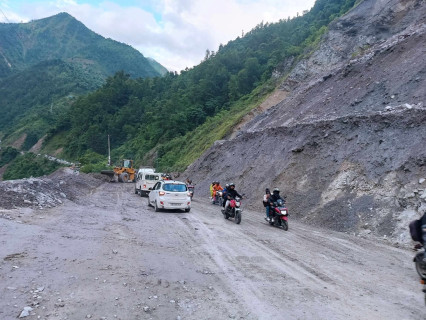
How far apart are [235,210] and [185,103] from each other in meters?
57.4

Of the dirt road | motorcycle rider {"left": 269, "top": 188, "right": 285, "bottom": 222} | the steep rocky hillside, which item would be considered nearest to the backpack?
the dirt road

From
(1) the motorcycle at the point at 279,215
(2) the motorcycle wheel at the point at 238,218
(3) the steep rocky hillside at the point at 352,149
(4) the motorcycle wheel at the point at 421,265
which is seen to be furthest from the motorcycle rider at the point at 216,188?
(4) the motorcycle wheel at the point at 421,265

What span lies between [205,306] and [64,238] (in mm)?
5616

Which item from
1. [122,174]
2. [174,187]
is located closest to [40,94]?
[122,174]

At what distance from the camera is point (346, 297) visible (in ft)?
20.6

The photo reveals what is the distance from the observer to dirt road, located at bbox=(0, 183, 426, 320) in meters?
5.48

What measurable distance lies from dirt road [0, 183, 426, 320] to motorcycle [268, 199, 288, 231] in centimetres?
166

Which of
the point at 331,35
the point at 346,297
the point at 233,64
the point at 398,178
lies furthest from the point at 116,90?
the point at 346,297

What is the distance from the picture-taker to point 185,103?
232 feet

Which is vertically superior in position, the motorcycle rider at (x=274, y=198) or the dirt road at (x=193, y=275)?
the motorcycle rider at (x=274, y=198)

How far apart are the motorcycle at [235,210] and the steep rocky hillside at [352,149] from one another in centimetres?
325

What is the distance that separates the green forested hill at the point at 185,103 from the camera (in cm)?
5356

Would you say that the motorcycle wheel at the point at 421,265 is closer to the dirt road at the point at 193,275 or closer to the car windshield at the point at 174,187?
the dirt road at the point at 193,275

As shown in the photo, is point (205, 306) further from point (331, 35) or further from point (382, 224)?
point (331, 35)
